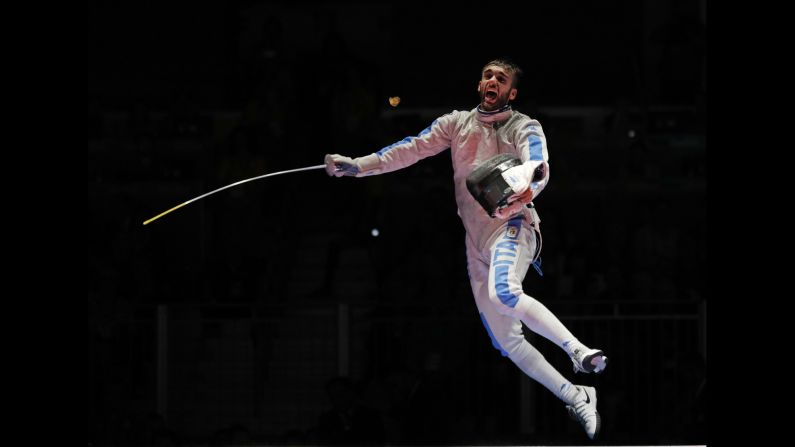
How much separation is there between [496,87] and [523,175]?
603 mm

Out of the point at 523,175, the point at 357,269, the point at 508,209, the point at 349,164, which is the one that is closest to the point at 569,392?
the point at 508,209

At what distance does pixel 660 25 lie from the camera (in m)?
11.1

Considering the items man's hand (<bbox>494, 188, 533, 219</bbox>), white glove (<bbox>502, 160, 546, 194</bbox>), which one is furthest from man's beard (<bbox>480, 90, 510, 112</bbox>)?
man's hand (<bbox>494, 188, 533, 219</bbox>)

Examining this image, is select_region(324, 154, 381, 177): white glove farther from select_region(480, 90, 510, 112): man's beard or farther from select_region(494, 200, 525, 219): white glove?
select_region(494, 200, 525, 219): white glove

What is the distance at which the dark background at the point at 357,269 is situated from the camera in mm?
8906

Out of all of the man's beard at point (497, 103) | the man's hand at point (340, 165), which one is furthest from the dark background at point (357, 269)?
the man's beard at point (497, 103)

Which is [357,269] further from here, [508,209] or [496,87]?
[508,209]

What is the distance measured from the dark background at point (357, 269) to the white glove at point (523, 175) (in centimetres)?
287

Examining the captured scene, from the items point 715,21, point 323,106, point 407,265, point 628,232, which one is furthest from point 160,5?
point 715,21

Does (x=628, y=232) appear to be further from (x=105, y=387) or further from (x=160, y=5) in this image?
(x=160, y=5)

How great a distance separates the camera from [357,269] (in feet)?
32.6

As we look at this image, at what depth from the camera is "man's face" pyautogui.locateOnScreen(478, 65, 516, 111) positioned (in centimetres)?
Result: 639

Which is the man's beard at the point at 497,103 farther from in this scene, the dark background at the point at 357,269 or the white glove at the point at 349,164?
Result: the dark background at the point at 357,269

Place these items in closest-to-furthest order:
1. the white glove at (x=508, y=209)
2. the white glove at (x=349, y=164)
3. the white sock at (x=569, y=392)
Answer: the white glove at (x=508, y=209) < the white sock at (x=569, y=392) < the white glove at (x=349, y=164)
